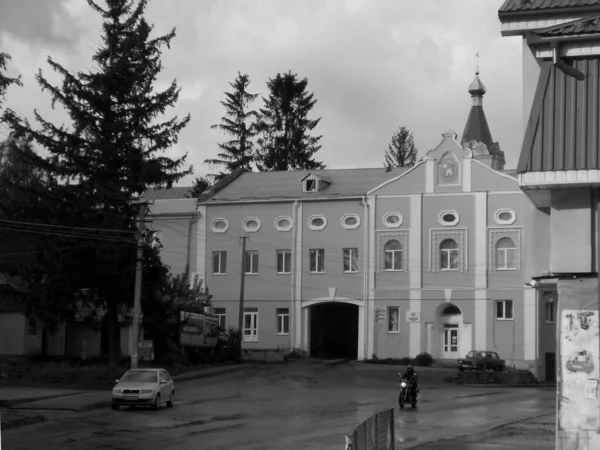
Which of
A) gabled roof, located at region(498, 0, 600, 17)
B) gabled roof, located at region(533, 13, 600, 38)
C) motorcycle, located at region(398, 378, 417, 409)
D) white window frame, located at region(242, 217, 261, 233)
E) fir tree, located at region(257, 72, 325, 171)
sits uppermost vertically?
fir tree, located at region(257, 72, 325, 171)

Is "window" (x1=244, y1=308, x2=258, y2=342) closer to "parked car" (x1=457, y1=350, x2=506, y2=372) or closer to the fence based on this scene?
"parked car" (x1=457, y1=350, x2=506, y2=372)

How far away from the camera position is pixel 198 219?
66062 mm

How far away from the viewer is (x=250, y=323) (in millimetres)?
64188

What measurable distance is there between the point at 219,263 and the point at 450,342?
1621cm

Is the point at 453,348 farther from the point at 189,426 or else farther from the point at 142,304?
the point at 189,426

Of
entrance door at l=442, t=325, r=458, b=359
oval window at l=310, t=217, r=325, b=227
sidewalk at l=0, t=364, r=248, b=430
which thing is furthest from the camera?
oval window at l=310, t=217, r=325, b=227

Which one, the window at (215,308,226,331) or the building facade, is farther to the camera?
the window at (215,308,226,331)

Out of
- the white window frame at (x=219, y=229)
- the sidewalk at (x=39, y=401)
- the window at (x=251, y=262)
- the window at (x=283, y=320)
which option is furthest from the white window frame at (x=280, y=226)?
the sidewalk at (x=39, y=401)

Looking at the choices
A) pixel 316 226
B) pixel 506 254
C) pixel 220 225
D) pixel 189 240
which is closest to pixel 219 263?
pixel 220 225

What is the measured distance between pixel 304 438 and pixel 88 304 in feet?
86.7

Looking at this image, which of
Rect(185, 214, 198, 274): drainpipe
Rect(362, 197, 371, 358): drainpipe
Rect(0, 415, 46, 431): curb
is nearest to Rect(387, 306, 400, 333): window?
Rect(362, 197, 371, 358): drainpipe

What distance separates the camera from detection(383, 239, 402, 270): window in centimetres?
6150

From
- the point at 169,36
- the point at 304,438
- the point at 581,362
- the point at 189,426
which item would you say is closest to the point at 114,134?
the point at 169,36

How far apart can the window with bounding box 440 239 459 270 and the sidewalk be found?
2515cm
